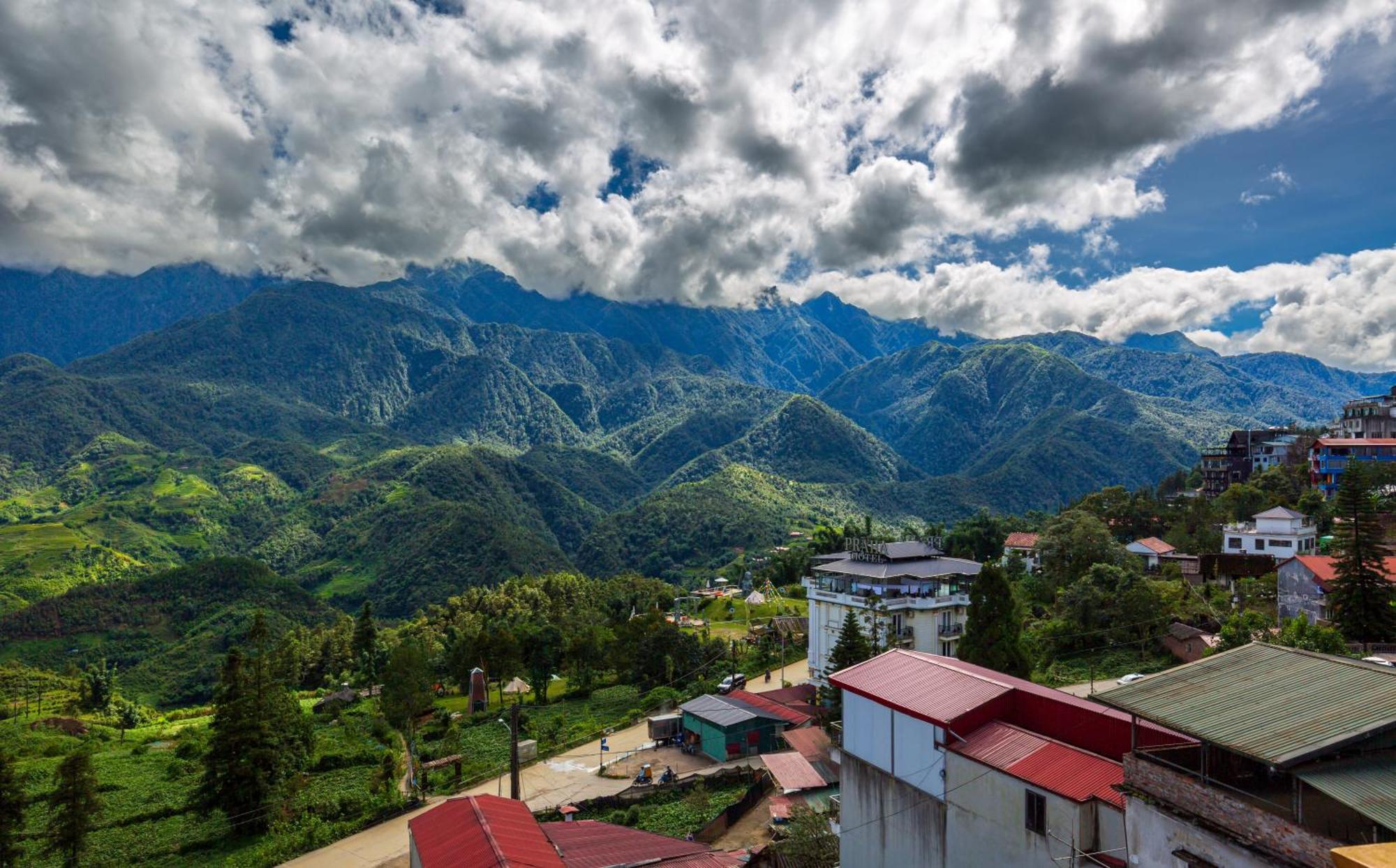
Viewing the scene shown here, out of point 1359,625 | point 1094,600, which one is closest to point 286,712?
point 1094,600

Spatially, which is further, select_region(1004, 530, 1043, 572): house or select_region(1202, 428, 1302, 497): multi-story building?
select_region(1202, 428, 1302, 497): multi-story building

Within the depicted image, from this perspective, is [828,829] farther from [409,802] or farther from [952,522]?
[952,522]

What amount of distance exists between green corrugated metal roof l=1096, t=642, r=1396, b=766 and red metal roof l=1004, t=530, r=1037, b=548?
56.7m

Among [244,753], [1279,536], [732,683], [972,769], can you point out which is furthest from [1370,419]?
[244,753]

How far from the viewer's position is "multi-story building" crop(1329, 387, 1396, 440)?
63.8 metres

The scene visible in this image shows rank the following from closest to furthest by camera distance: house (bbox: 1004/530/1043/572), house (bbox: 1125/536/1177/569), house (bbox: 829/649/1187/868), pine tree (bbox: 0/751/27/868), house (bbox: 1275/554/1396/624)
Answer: house (bbox: 829/649/1187/868) → pine tree (bbox: 0/751/27/868) → house (bbox: 1275/554/1396/624) → house (bbox: 1125/536/1177/569) → house (bbox: 1004/530/1043/572)

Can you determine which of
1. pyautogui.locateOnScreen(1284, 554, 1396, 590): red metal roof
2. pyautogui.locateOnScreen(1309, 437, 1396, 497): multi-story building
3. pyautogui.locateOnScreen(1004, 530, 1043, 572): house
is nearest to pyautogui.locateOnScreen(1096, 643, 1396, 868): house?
pyautogui.locateOnScreen(1284, 554, 1396, 590): red metal roof

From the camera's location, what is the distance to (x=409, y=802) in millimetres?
31375

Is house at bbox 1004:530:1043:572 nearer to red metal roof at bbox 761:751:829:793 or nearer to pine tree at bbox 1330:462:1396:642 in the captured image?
pine tree at bbox 1330:462:1396:642

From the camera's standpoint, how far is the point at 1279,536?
152ft

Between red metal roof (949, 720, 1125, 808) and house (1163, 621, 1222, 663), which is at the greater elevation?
red metal roof (949, 720, 1125, 808)

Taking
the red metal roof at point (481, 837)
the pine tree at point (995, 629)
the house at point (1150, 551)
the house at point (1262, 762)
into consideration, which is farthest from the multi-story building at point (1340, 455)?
the red metal roof at point (481, 837)

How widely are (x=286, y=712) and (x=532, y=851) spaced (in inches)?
971

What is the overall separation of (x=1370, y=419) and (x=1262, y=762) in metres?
74.6
